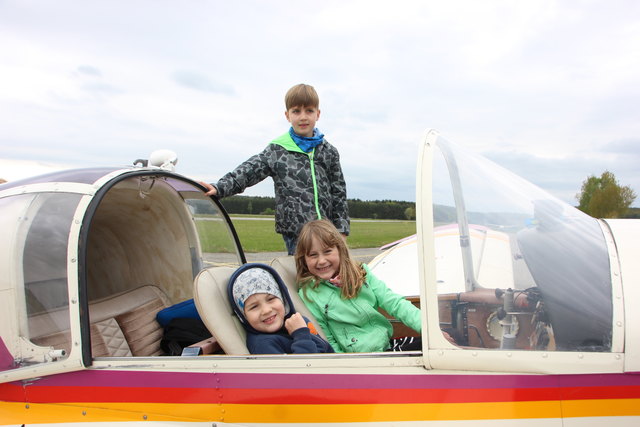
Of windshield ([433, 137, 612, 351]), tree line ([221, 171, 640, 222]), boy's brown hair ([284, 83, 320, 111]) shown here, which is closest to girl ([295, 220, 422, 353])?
windshield ([433, 137, 612, 351])

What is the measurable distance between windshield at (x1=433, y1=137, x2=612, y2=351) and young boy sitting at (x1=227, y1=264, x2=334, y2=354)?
0.71m

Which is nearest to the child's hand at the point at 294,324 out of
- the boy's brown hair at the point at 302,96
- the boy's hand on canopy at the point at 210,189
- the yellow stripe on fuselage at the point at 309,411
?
the yellow stripe on fuselage at the point at 309,411

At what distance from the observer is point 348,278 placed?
95.8 inches

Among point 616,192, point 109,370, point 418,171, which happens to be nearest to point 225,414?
point 109,370

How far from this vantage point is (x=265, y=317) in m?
2.16

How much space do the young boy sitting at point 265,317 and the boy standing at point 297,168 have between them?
1.05m

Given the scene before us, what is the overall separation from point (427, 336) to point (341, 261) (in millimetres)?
931

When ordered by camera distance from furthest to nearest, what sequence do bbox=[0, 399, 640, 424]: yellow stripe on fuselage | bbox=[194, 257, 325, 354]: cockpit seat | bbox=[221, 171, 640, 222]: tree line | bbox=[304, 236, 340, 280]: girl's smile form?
bbox=[221, 171, 640, 222]: tree line
bbox=[304, 236, 340, 280]: girl's smile
bbox=[194, 257, 325, 354]: cockpit seat
bbox=[0, 399, 640, 424]: yellow stripe on fuselage

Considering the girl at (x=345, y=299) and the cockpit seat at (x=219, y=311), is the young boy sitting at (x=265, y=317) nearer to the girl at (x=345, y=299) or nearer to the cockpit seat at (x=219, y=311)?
the cockpit seat at (x=219, y=311)

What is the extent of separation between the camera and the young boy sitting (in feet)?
6.86

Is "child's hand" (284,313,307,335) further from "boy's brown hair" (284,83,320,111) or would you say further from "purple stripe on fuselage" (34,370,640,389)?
"boy's brown hair" (284,83,320,111)

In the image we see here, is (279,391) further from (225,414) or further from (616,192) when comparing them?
(616,192)

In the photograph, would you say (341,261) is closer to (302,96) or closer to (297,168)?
(297,168)

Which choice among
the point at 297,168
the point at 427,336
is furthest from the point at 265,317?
the point at 297,168
